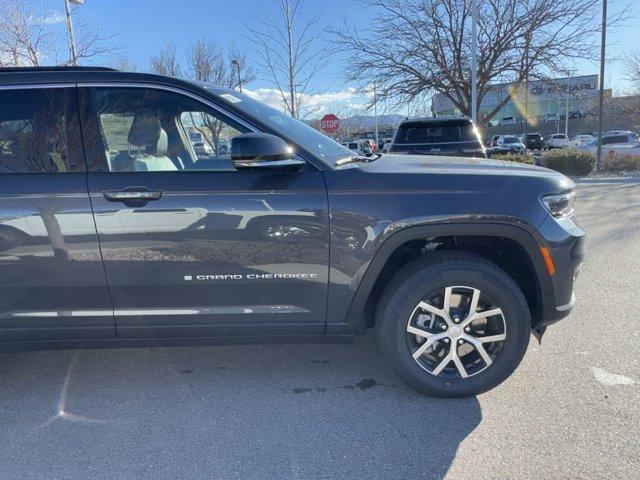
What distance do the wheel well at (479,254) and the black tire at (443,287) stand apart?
0.10 meters

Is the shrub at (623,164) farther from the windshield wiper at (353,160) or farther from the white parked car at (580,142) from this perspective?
the windshield wiper at (353,160)

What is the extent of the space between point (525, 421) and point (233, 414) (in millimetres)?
1670

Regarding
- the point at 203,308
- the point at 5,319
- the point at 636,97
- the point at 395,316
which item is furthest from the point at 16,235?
the point at 636,97

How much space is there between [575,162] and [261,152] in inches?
627

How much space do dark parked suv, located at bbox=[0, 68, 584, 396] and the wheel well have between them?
0.01 m

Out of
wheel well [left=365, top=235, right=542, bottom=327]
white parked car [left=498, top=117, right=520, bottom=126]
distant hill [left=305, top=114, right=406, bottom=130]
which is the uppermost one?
white parked car [left=498, top=117, right=520, bottom=126]

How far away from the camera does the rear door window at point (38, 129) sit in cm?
276

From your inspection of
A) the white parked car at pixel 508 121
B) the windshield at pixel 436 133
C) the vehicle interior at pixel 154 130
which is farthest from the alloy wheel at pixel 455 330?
the white parked car at pixel 508 121

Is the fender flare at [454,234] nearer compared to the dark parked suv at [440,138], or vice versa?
the fender flare at [454,234]

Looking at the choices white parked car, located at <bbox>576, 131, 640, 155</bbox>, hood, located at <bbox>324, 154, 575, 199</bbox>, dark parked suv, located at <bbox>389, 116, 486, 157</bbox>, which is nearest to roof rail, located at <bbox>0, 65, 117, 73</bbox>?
hood, located at <bbox>324, 154, 575, 199</bbox>

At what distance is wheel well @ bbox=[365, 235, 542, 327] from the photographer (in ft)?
9.49

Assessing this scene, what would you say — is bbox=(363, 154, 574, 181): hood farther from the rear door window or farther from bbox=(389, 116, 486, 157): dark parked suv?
bbox=(389, 116, 486, 157): dark parked suv

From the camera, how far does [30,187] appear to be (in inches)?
105

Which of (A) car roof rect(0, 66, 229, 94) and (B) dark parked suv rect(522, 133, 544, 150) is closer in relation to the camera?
(A) car roof rect(0, 66, 229, 94)
